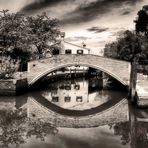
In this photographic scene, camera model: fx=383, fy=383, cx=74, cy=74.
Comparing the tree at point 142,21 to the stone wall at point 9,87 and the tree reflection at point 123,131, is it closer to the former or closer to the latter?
the stone wall at point 9,87

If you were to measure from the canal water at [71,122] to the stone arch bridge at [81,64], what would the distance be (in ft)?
6.88

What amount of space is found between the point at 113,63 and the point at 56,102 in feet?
17.4

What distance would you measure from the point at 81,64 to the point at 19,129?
1165 centimetres

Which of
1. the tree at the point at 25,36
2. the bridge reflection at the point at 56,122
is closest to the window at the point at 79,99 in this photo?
the bridge reflection at the point at 56,122

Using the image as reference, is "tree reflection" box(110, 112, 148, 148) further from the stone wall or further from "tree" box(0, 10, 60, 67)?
"tree" box(0, 10, 60, 67)

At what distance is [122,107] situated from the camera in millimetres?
17656

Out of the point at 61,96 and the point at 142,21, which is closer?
the point at 61,96

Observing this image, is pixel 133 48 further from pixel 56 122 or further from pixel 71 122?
pixel 56 122

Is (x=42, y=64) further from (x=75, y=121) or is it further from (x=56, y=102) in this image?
(x=75, y=121)

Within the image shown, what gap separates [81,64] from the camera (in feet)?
78.3

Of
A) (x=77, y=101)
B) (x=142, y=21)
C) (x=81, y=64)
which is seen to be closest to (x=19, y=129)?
(x=77, y=101)

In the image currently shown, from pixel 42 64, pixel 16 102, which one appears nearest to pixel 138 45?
pixel 42 64

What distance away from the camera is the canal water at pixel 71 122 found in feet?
35.9

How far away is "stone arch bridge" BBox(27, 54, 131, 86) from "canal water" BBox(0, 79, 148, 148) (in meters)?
2.10
